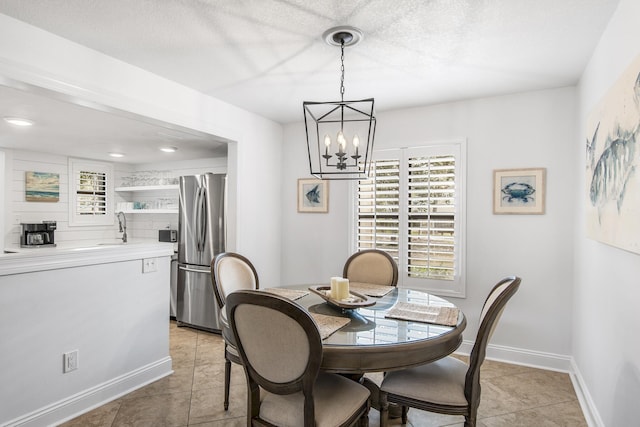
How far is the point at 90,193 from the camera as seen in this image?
19.0 feet

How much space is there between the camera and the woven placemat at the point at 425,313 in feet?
6.43

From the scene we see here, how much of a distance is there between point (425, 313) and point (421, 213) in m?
1.70

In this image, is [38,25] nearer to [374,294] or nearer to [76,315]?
[76,315]

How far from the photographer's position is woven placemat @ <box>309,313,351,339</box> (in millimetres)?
1756

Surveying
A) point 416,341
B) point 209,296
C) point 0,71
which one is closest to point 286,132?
point 209,296

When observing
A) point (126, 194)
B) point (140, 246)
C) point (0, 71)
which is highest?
point (0, 71)

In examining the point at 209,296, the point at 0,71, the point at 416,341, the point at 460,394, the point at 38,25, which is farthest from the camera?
the point at 209,296

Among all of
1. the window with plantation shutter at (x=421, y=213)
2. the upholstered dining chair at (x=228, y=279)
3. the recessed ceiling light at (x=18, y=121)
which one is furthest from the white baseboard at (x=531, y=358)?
the recessed ceiling light at (x=18, y=121)

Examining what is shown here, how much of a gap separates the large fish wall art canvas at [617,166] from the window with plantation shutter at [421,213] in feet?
4.14

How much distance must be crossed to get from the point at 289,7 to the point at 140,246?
A: 2.08 m

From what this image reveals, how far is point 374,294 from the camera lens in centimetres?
258

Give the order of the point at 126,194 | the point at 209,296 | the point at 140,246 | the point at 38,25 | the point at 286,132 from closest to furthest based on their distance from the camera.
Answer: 1. the point at 38,25
2. the point at 140,246
3. the point at 209,296
4. the point at 286,132
5. the point at 126,194

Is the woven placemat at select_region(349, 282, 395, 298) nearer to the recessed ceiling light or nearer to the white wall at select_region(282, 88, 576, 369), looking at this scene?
the white wall at select_region(282, 88, 576, 369)

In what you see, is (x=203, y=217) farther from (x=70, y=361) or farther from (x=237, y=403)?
(x=237, y=403)
